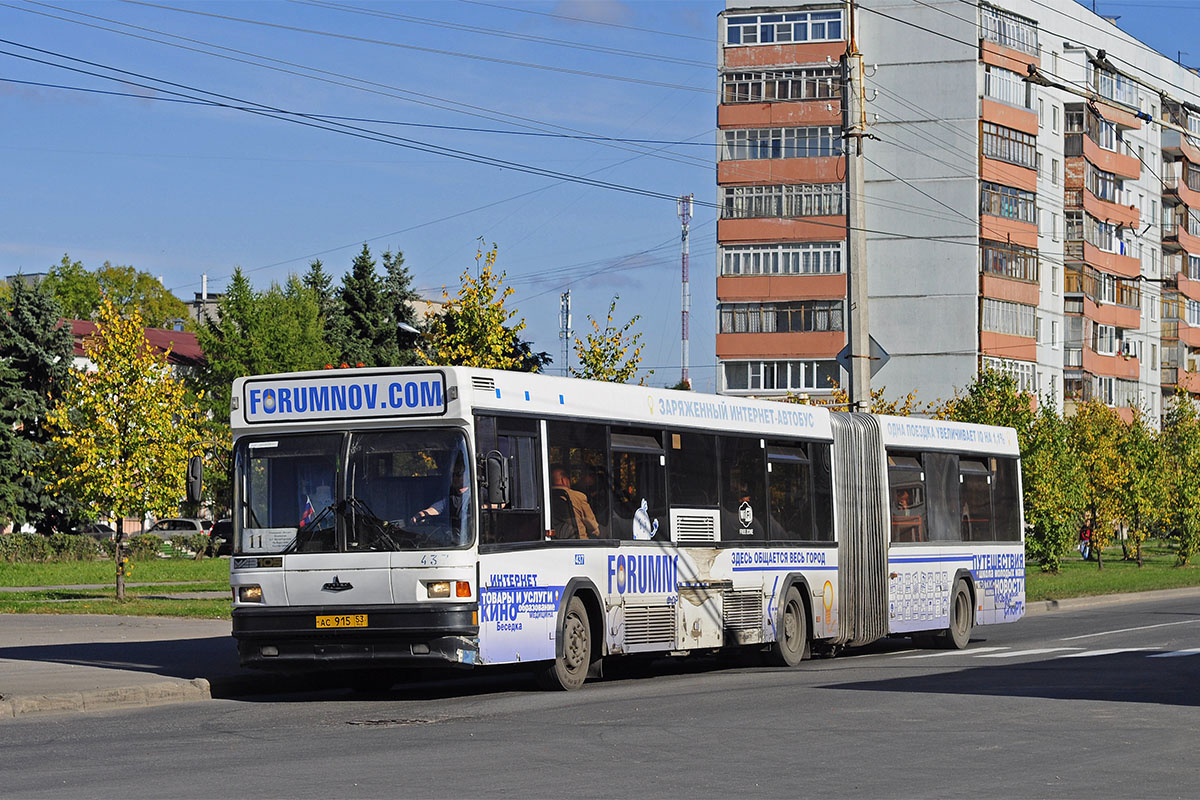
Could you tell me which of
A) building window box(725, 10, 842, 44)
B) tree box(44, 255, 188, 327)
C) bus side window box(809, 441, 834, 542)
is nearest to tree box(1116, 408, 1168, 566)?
building window box(725, 10, 842, 44)

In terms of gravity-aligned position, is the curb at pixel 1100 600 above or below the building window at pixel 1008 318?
below

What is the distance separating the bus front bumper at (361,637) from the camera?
15578mm

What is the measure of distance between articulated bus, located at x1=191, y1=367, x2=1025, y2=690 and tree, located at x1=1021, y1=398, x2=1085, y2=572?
2767 cm

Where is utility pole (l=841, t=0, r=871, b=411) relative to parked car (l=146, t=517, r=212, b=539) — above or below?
above

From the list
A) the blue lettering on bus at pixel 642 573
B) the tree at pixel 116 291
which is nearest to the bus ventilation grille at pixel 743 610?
the blue lettering on bus at pixel 642 573

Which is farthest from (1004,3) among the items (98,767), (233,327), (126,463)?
(98,767)

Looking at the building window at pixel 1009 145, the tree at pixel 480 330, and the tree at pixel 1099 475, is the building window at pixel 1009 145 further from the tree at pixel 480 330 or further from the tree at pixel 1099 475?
the tree at pixel 480 330

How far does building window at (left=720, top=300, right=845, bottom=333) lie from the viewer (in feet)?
245

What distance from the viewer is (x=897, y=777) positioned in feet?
35.0

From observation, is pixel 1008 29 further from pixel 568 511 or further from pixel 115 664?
pixel 115 664

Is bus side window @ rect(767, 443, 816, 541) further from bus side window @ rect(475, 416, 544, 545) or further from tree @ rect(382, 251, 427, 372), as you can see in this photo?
tree @ rect(382, 251, 427, 372)

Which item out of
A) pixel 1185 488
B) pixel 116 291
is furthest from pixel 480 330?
pixel 116 291

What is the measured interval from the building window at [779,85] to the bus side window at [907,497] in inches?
2020

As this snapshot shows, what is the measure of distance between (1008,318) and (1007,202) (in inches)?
201
